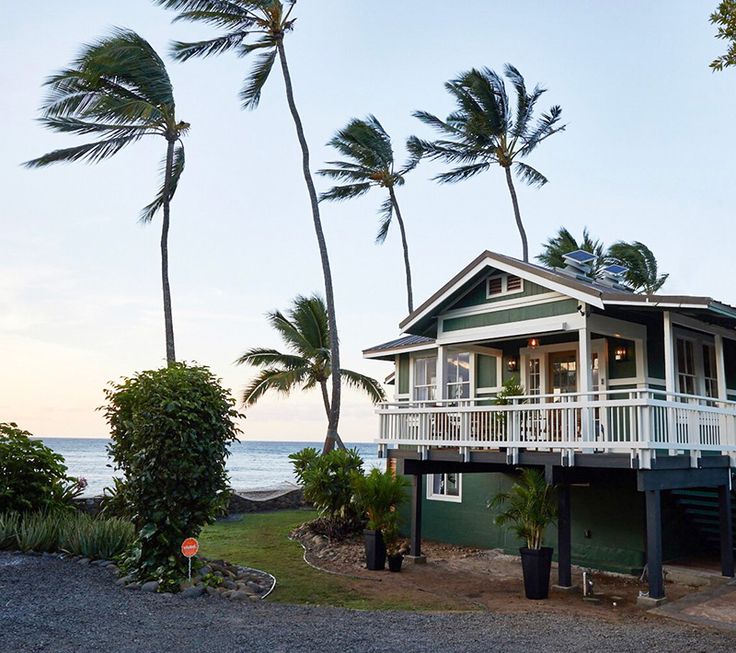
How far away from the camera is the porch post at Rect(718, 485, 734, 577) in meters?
10.7

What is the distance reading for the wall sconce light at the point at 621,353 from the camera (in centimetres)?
1252

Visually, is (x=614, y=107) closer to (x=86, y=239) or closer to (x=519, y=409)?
(x=519, y=409)

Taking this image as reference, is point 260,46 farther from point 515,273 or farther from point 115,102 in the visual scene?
point 515,273

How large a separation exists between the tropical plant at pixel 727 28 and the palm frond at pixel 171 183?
703 inches

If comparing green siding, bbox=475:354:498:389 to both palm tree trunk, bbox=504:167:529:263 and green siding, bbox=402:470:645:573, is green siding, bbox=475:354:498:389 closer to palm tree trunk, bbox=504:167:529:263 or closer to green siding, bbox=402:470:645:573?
green siding, bbox=402:470:645:573

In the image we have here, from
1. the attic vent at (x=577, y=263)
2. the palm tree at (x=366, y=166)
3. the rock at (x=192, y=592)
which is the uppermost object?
the palm tree at (x=366, y=166)

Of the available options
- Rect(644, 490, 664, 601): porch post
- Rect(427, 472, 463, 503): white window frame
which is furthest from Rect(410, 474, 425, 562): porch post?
Rect(644, 490, 664, 601): porch post

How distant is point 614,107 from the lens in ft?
59.6

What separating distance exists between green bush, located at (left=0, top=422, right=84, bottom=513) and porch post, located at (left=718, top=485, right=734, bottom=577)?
1108 centimetres

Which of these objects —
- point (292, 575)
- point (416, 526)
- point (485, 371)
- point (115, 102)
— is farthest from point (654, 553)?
point (115, 102)

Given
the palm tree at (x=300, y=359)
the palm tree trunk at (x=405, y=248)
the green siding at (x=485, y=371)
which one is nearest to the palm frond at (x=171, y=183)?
the palm tree at (x=300, y=359)

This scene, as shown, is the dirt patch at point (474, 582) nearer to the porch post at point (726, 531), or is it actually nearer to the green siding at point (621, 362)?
the porch post at point (726, 531)

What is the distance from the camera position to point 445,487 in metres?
16.1

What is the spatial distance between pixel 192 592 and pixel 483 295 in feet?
24.1
